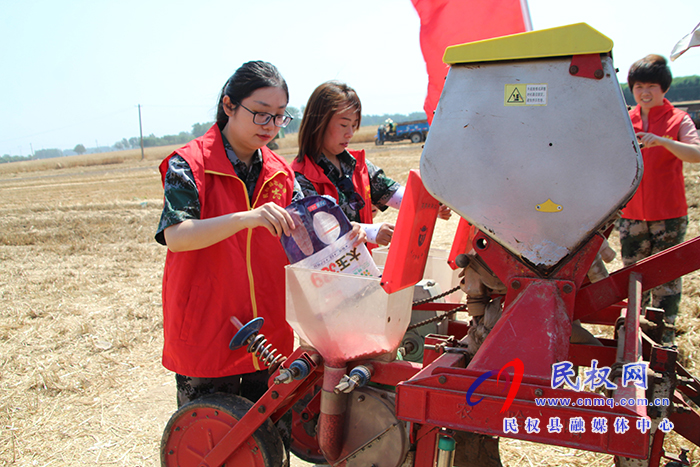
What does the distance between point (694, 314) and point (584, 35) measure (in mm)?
3455

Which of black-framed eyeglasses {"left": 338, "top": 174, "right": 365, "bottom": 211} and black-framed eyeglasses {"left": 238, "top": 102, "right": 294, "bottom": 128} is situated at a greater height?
black-framed eyeglasses {"left": 238, "top": 102, "right": 294, "bottom": 128}

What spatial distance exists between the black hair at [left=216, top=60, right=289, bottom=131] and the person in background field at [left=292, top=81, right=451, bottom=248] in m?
0.57

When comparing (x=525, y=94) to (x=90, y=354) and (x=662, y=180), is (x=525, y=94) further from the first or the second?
(x=90, y=354)

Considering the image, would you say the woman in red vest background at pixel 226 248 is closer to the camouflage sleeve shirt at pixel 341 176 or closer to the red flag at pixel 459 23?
the camouflage sleeve shirt at pixel 341 176

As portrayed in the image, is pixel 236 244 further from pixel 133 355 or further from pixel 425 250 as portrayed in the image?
pixel 133 355

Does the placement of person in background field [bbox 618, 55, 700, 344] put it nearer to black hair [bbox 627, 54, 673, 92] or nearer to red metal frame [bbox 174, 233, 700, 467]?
black hair [bbox 627, 54, 673, 92]

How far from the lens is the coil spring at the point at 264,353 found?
1932 mm

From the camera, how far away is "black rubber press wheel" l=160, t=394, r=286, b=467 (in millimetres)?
2021

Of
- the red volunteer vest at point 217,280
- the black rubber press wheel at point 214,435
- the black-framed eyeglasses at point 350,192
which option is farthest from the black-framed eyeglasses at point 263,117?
the black rubber press wheel at point 214,435

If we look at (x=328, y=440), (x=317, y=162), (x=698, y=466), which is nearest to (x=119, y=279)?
(x=317, y=162)

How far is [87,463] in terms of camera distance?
2824 millimetres

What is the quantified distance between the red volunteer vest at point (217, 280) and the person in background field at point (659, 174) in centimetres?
270

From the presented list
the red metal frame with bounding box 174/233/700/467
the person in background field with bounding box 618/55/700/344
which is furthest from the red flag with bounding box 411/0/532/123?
the person in background field with bounding box 618/55/700/344

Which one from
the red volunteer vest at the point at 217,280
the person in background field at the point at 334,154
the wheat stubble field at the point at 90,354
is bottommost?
the wheat stubble field at the point at 90,354
